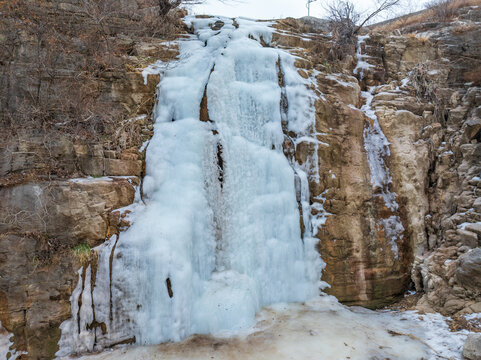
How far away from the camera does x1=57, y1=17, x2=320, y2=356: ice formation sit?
172 inches

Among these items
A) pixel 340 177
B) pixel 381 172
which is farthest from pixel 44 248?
pixel 381 172

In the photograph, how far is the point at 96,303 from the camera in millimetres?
4289

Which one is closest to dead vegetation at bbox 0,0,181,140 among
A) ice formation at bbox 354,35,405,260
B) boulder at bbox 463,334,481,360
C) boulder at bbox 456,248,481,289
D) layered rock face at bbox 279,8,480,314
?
layered rock face at bbox 279,8,480,314

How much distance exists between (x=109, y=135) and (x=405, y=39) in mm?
8251

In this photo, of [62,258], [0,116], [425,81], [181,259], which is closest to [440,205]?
[425,81]

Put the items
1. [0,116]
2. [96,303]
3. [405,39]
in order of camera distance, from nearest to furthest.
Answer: [96,303], [0,116], [405,39]

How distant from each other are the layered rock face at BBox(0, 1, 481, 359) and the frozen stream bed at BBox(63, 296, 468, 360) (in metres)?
0.74

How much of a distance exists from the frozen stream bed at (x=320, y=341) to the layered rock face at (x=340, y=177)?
744mm

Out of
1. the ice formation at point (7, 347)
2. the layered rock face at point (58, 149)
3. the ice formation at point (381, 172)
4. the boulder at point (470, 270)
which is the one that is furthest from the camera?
the ice formation at point (381, 172)

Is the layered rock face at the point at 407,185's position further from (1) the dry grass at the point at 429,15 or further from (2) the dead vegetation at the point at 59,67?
(2) the dead vegetation at the point at 59,67

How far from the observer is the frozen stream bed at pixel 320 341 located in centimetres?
394

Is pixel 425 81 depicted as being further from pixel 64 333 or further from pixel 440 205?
pixel 64 333

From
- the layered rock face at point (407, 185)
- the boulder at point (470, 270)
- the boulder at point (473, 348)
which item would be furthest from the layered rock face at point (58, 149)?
the boulder at point (470, 270)

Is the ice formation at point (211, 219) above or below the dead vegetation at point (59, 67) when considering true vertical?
below
